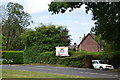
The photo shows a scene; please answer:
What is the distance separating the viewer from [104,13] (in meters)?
17.6

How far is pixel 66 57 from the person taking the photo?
38219mm

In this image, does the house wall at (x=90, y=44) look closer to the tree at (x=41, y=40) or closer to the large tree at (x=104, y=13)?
the tree at (x=41, y=40)

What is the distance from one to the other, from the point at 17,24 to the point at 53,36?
15015 millimetres

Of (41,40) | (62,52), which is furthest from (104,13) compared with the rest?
(41,40)

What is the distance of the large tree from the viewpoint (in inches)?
625

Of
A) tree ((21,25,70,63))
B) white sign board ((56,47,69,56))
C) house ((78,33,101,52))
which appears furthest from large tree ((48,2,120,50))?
house ((78,33,101,52))

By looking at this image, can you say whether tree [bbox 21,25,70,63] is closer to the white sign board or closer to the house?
the white sign board

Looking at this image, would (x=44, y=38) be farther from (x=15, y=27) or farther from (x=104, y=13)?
(x=104, y=13)

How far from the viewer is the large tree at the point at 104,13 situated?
15875 millimetres

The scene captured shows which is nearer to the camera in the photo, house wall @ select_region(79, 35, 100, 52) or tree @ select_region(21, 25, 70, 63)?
tree @ select_region(21, 25, 70, 63)

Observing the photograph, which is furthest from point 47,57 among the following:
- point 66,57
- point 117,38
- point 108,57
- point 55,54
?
point 117,38

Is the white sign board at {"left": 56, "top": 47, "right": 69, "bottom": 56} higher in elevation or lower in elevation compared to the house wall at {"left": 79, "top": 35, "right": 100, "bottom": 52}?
lower

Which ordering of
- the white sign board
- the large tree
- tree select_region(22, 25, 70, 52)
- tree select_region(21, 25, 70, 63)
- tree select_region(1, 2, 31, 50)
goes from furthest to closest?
1. tree select_region(1, 2, 31, 50)
2. tree select_region(22, 25, 70, 52)
3. tree select_region(21, 25, 70, 63)
4. the white sign board
5. the large tree

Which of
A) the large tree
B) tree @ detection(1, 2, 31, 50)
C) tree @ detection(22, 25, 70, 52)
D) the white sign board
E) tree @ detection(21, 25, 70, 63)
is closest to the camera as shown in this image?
the large tree
